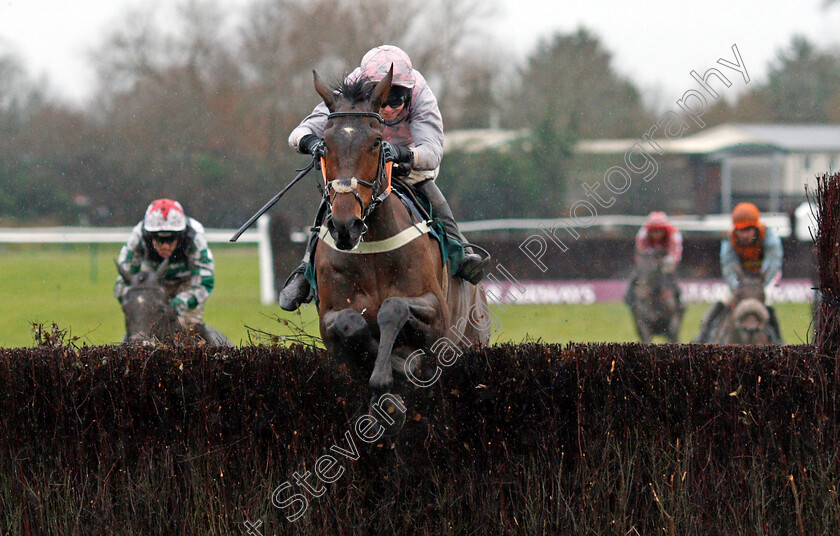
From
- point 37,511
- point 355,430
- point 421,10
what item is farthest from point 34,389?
point 421,10

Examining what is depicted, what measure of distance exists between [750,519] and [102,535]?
2669 millimetres

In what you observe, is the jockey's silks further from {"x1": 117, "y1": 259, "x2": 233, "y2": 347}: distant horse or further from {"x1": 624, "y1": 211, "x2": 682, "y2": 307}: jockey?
{"x1": 117, "y1": 259, "x2": 233, "y2": 347}: distant horse

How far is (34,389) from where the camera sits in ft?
13.7

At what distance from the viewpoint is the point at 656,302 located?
11031 mm

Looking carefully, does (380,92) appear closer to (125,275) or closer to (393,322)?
(393,322)

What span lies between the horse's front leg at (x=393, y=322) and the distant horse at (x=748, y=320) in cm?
462

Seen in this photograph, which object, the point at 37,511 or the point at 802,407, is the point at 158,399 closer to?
the point at 37,511

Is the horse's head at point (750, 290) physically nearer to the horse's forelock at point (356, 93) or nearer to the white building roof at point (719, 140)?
the horse's forelock at point (356, 93)

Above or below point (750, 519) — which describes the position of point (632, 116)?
above

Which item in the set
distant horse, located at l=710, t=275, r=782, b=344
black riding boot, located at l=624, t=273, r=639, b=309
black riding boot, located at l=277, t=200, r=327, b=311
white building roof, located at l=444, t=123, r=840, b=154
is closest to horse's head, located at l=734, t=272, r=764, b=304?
distant horse, located at l=710, t=275, r=782, b=344

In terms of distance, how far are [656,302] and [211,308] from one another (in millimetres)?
7609

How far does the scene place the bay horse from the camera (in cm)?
388

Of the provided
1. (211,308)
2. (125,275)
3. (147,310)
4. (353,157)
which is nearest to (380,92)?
(353,157)

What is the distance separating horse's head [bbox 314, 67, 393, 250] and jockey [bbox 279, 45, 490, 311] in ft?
1.10
